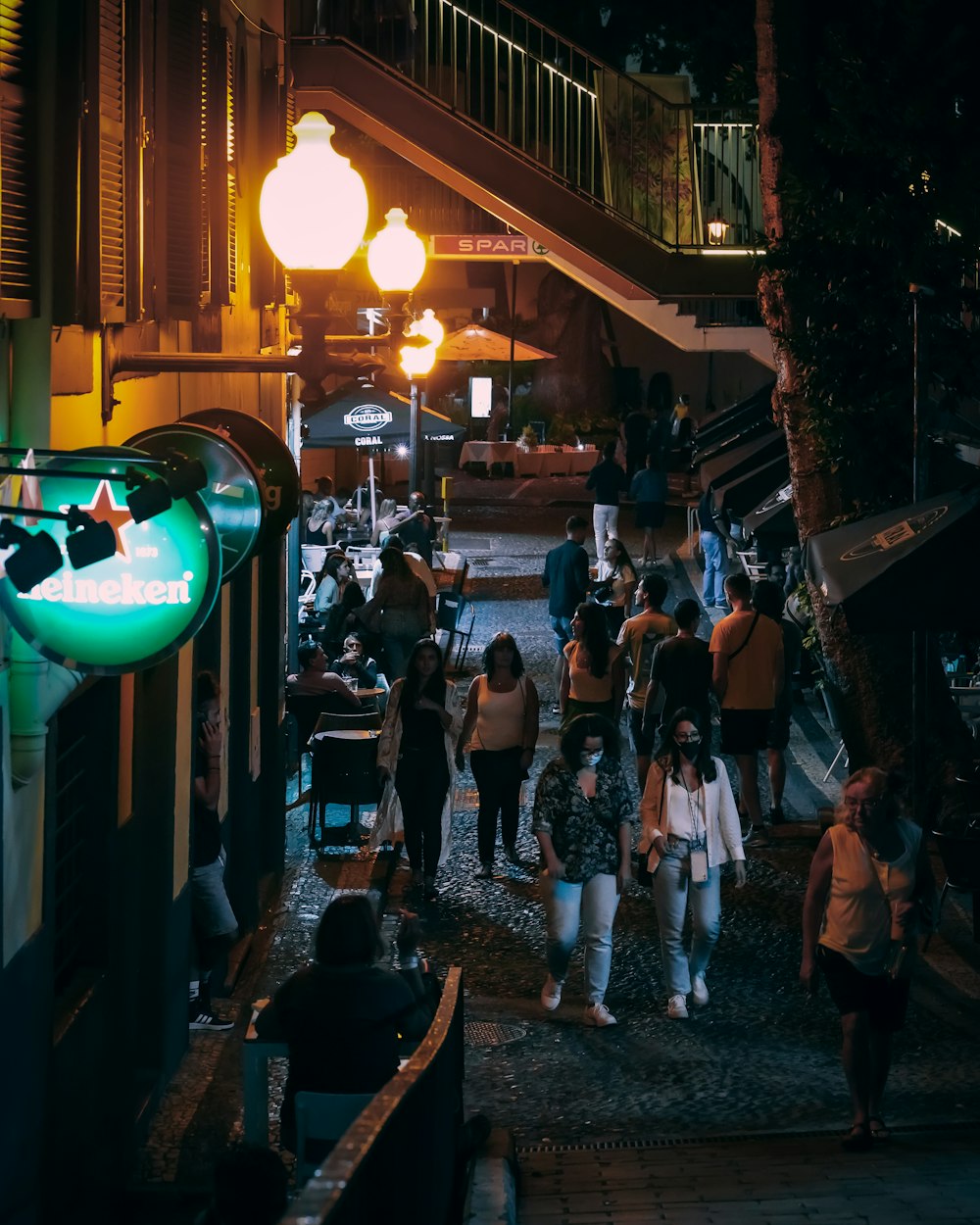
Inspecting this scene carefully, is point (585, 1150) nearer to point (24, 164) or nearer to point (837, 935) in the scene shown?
point (837, 935)

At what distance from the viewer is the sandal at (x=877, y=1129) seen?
26.0 ft

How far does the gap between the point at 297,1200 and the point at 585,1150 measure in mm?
4686

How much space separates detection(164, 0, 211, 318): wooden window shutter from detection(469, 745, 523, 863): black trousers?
466 centimetres

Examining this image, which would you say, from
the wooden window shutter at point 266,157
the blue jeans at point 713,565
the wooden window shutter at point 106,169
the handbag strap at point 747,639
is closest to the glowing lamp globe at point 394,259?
the wooden window shutter at point 266,157

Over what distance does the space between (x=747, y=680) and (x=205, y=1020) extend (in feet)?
16.9

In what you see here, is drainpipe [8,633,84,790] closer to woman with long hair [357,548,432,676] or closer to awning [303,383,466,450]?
woman with long hair [357,548,432,676]

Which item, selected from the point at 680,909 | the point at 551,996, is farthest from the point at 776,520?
the point at 551,996

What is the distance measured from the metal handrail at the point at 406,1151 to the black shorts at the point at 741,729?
647 centimetres

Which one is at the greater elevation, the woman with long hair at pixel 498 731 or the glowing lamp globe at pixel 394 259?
the glowing lamp globe at pixel 394 259

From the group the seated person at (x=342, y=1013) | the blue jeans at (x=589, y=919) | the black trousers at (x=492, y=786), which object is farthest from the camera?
the black trousers at (x=492, y=786)

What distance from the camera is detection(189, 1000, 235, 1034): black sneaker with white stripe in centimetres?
959

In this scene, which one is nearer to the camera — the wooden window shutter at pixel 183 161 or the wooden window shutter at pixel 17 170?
the wooden window shutter at pixel 17 170

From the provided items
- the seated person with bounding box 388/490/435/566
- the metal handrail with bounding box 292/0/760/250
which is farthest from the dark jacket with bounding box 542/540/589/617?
the seated person with bounding box 388/490/435/566

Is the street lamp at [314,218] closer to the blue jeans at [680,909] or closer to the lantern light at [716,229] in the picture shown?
the blue jeans at [680,909]
